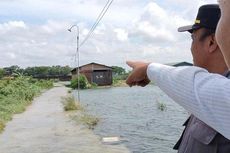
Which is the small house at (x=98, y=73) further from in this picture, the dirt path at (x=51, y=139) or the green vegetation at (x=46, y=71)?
the dirt path at (x=51, y=139)

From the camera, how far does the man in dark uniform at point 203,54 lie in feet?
4.74

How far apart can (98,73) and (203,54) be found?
7051cm

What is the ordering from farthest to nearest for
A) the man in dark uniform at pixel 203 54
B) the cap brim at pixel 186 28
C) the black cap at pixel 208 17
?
the cap brim at pixel 186 28 < the black cap at pixel 208 17 < the man in dark uniform at pixel 203 54

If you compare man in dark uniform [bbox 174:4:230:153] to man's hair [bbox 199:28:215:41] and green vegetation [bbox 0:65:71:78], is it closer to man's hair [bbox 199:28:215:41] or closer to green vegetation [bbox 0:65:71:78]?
man's hair [bbox 199:28:215:41]

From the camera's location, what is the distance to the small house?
7112cm

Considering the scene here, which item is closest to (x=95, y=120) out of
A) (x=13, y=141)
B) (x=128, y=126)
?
(x=128, y=126)

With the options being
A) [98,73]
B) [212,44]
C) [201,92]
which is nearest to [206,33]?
[212,44]

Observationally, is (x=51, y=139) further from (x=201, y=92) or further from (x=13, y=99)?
(x=13, y=99)

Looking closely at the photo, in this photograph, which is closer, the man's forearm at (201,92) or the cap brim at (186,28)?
the man's forearm at (201,92)

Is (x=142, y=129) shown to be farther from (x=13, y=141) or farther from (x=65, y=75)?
(x=65, y=75)

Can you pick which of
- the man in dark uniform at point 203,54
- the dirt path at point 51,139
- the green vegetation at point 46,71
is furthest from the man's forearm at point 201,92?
the green vegetation at point 46,71

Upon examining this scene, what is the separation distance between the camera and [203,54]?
162 cm

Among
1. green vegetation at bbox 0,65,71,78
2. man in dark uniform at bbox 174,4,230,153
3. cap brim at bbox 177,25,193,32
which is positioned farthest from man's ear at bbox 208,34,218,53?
green vegetation at bbox 0,65,71,78

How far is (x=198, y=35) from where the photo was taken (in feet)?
5.41
